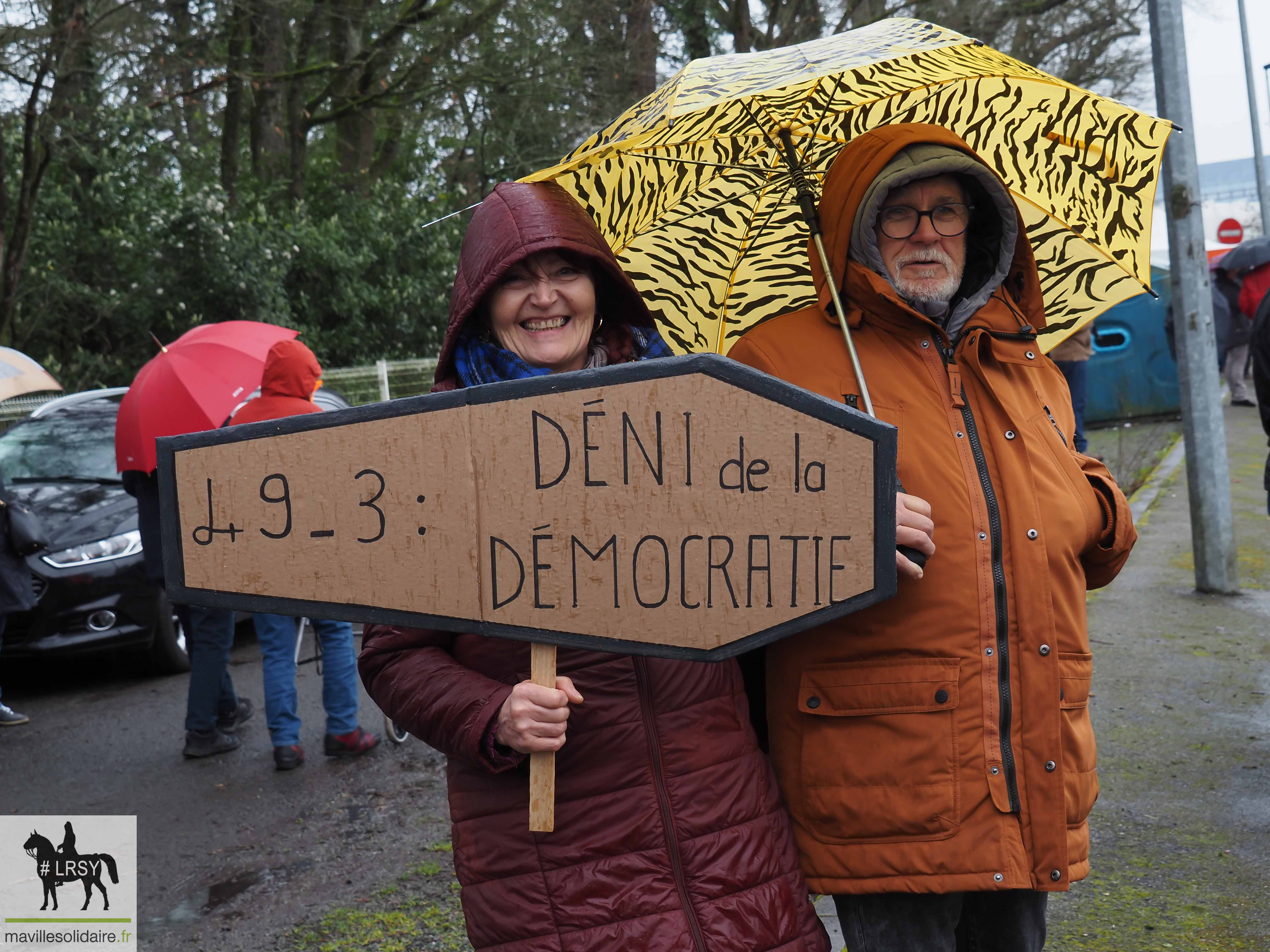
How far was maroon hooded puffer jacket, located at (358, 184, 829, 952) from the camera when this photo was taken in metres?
1.92

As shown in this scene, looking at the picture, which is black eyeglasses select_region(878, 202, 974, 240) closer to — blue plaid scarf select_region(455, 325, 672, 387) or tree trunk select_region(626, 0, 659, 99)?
blue plaid scarf select_region(455, 325, 672, 387)

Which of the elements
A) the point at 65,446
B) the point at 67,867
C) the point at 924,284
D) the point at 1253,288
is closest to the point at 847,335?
the point at 924,284

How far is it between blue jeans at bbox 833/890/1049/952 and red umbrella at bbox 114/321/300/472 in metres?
3.97

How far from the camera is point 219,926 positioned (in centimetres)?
399

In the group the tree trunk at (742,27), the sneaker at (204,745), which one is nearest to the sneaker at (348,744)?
the sneaker at (204,745)

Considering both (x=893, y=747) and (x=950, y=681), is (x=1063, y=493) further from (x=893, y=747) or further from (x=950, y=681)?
(x=893, y=747)

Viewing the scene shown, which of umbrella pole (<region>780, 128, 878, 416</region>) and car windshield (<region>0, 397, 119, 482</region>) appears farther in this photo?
car windshield (<region>0, 397, 119, 482</region>)

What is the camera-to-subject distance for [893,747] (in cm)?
208

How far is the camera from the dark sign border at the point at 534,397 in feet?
5.95

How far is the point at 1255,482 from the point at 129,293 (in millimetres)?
11592

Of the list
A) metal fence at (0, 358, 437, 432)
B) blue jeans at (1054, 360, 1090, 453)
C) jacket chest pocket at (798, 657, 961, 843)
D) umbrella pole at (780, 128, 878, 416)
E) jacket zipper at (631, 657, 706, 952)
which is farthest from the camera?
metal fence at (0, 358, 437, 432)

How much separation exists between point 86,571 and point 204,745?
6.14 ft

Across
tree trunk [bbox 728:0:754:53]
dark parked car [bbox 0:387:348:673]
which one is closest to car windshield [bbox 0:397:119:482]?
dark parked car [bbox 0:387:348:673]

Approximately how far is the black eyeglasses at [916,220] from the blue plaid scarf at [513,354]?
475 millimetres
